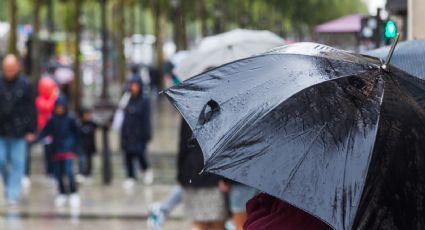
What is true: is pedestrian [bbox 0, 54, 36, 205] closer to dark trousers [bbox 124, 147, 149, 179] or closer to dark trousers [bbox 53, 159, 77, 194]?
dark trousers [bbox 53, 159, 77, 194]

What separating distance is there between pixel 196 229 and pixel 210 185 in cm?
44

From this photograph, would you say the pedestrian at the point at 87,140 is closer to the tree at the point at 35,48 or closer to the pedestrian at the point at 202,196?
the pedestrian at the point at 202,196

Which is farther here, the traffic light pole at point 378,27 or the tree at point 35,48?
the tree at point 35,48

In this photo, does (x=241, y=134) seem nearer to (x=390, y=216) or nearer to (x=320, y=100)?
(x=320, y=100)

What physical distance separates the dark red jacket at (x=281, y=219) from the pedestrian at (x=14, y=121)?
374 inches

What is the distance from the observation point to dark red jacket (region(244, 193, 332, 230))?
3.81m

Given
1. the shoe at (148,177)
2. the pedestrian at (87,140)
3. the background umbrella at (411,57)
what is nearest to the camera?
the background umbrella at (411,57)

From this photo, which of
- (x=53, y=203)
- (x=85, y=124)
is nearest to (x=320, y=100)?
(x=53, y=203)

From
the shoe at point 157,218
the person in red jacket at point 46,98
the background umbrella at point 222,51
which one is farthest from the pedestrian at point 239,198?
the person in red jacket at point 46,98

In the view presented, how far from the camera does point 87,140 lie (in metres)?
16.4

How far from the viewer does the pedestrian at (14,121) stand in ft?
43.4

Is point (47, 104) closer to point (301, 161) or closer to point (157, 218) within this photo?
point (157, 218)

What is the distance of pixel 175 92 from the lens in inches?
170

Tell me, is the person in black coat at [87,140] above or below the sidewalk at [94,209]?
above
